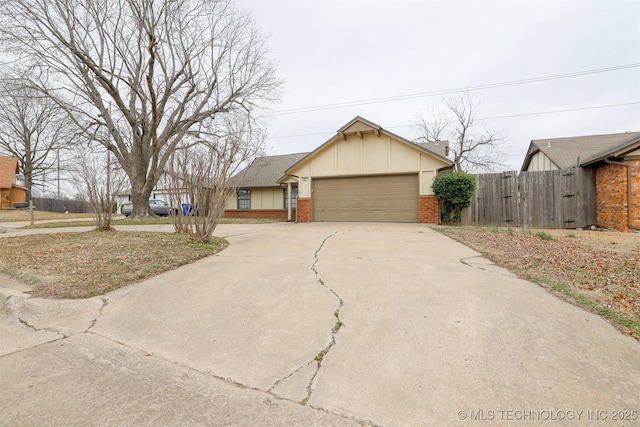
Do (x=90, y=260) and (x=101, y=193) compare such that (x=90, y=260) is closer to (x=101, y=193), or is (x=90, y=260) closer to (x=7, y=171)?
(x=101, y=193)

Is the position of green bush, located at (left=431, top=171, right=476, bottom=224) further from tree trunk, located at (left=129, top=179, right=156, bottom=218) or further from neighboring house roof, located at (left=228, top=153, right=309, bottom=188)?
tree trunk, located at (left=129, top=179, right=156, bottom=218)

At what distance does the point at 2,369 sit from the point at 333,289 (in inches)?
112

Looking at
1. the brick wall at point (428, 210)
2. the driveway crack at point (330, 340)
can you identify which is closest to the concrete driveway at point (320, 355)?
the driveway crack at point (330, 340)

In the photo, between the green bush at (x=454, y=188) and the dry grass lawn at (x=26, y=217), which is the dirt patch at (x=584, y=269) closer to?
the green bush at (x=454, y=188)

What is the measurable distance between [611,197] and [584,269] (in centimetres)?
831

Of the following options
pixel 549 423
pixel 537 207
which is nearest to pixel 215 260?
pixel 549 423

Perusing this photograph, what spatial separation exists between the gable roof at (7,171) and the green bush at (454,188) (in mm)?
Result: 33871

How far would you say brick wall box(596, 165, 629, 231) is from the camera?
29.7 feet

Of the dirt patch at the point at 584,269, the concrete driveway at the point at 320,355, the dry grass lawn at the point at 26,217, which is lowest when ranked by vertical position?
the concrete driveway at the point at 320,355

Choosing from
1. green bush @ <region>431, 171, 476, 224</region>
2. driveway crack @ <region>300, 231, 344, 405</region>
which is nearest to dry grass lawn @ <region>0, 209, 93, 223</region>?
green bush @ <region>431, 171, 476, 224</region>

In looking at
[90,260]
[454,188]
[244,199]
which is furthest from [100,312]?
[244,199]

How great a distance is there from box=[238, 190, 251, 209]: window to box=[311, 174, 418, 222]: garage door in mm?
9486

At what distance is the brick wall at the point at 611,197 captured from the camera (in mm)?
9062

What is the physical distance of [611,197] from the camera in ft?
31.5
